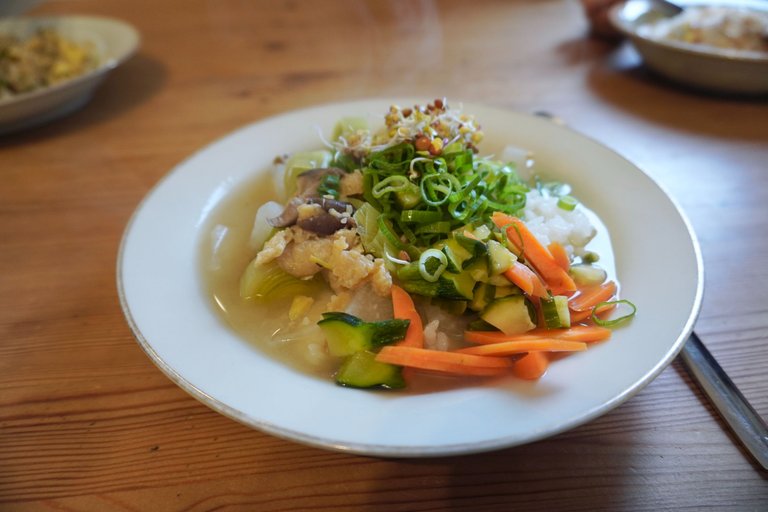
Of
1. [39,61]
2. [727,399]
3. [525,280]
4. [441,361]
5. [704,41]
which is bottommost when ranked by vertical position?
[727,399]

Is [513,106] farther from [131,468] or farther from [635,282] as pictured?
[131,468]

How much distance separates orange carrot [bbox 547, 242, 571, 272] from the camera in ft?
5.30

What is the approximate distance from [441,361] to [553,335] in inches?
13.0

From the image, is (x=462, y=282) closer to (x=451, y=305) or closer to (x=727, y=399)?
(x=451, y=305)

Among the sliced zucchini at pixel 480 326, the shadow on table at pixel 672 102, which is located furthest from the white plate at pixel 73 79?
the shadow on table at pixel 672 102

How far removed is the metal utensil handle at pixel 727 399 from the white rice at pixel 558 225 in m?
0.46

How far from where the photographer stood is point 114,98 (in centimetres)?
318

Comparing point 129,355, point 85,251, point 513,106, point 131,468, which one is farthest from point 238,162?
point 513,106

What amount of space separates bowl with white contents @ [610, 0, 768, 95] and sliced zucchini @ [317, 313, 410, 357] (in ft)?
7.93

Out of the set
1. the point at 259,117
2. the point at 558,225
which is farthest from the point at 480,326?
the point at 259,117

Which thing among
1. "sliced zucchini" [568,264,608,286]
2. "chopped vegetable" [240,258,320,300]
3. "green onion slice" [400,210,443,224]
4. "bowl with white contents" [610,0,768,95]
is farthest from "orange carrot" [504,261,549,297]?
"bowl with white contents" [610,0,768,95]

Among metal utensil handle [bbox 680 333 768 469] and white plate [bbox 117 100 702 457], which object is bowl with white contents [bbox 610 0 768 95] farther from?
metal utensil handle [bbox 680 333 768 469]

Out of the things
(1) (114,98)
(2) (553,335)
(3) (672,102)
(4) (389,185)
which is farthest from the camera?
(1) (114,98)

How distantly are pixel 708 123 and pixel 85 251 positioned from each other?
311cm
